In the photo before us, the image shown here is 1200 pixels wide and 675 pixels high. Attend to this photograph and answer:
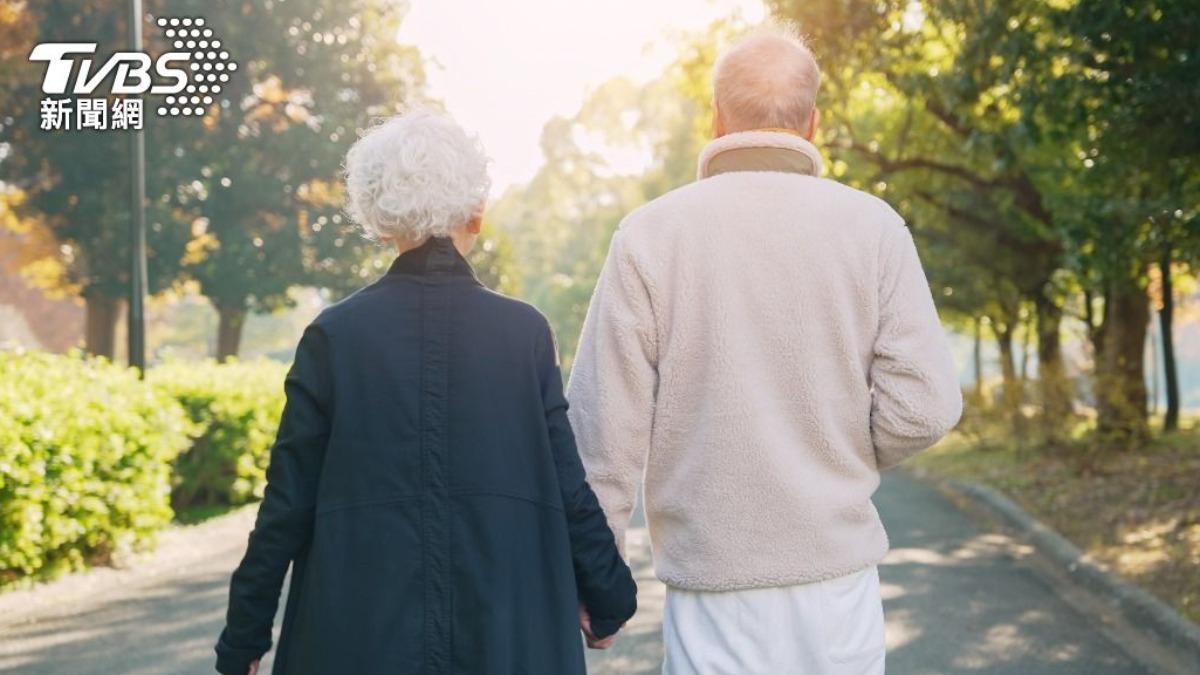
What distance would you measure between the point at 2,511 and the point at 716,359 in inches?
251

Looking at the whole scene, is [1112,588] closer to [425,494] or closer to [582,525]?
[582,525]

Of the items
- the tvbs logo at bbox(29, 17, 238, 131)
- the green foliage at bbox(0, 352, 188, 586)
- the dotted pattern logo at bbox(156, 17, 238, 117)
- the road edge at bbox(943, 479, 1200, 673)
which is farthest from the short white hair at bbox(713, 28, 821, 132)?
the dotted pattern logo at bbox(156, 17, 238, 117)

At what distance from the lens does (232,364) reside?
1702 centimetres

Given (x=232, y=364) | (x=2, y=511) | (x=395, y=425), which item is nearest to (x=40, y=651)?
(x=2, y=511)

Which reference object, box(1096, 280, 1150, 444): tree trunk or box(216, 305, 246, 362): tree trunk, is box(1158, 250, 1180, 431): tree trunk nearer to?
box(1096, 280, 1150, 444): tree trunk

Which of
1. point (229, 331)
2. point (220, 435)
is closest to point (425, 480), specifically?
point (220, 435)

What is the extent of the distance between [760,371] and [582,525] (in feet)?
1.61

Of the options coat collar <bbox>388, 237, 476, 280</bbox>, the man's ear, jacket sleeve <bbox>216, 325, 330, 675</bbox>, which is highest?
the man's ear

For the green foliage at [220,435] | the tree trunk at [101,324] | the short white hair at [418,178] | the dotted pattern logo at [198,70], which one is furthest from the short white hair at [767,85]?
the tree trunk at [101,324]

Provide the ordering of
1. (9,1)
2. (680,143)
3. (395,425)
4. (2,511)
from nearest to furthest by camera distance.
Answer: (395,425), (2,511), (9,1), (680,143)

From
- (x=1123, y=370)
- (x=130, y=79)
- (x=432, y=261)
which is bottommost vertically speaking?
(x=1123, y=370)

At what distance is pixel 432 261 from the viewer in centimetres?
299

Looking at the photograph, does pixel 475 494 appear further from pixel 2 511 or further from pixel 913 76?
pixel 913 76

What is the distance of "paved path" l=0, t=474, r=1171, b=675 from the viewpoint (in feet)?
22.0
